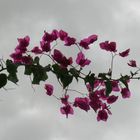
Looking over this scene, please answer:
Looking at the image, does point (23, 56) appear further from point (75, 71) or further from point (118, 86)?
point (118, 86)

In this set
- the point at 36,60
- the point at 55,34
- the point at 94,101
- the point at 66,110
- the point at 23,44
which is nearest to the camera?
the point at 36,60

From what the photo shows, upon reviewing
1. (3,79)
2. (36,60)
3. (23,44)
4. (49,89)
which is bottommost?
(3,79)

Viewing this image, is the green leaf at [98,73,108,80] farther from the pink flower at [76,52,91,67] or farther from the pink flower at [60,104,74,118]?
the pink flower at [60,104,74,118]

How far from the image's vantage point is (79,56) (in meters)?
3.78

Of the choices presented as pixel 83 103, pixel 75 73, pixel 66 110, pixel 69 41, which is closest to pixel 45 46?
pixel 69 41

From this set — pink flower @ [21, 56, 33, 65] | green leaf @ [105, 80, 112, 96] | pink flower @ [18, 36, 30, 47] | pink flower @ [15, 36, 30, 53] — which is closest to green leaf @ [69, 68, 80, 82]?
green leaf @ [105, 80, 112, 96]

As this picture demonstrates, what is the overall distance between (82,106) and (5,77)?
3.24ft

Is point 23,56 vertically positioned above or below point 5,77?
above

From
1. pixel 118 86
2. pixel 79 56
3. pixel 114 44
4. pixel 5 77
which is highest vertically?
pixel 114 44

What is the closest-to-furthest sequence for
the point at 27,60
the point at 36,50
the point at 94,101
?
the point at 27,60 → the point at 94,101 → the point at 36,50

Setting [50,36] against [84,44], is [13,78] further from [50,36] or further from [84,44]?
[84,44]

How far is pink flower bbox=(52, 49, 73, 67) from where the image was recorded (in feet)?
11.0

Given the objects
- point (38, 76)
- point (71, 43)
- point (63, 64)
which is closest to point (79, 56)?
point (71, 43)

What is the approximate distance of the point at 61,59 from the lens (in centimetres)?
339
